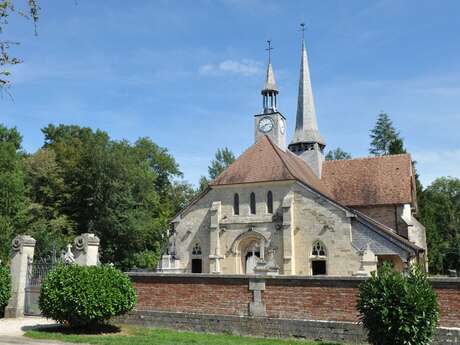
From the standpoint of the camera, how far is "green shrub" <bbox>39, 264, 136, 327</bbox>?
42.1 feet

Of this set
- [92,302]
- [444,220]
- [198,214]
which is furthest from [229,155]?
[92,302]

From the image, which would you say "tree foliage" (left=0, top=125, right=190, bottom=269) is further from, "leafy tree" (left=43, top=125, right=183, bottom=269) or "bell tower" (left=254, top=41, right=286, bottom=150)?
"bell tower" (left=254, top=41, right=286, bottom=150)

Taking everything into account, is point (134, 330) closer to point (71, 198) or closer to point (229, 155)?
point (71, 198)

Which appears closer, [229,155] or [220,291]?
[220,291]

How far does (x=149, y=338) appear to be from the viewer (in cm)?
1236

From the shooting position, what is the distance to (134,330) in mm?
14047

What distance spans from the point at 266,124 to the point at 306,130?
4590 millimetres

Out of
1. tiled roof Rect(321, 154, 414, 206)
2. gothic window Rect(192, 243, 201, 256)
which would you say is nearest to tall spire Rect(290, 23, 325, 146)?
tiled roof Rect(321, 154, 414, 206)

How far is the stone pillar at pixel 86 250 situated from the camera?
49.8ft

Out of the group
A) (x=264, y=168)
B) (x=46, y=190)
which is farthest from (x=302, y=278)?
(x=46, y=190)

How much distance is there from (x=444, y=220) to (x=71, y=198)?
49.0m

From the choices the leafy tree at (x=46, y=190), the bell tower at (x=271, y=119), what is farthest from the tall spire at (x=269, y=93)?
the leafy tree at (x=46, y=190)

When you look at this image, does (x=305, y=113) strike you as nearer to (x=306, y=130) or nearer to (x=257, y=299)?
(x=306, y=130)

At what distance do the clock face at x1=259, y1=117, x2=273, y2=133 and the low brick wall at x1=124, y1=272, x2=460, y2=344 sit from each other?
20.0 meters
